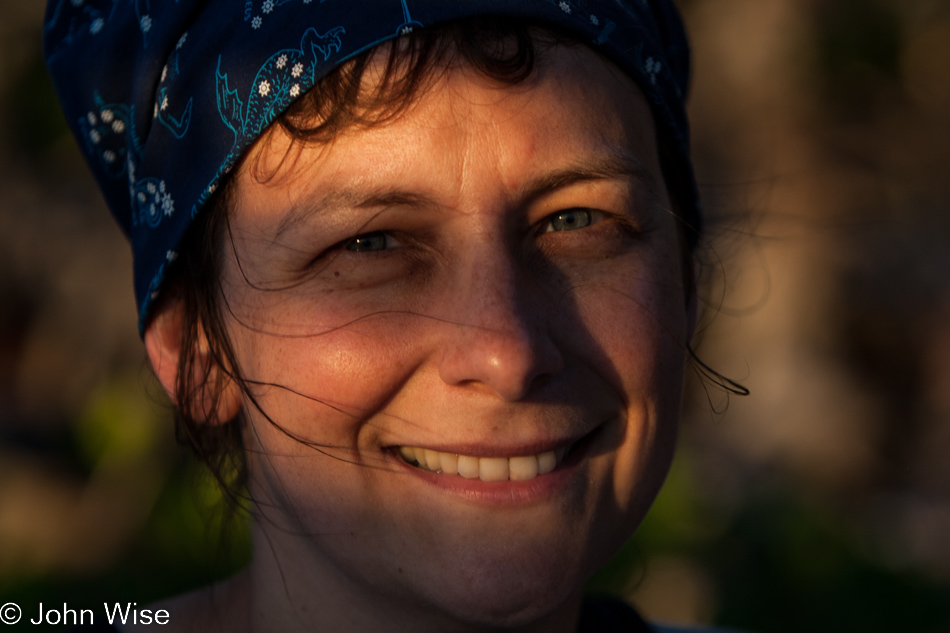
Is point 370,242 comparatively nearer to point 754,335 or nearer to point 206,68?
point 206,68

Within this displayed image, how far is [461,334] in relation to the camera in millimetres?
1478

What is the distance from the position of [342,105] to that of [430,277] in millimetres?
332

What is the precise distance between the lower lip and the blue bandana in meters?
0.67

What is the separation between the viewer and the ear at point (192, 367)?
179 centimetres

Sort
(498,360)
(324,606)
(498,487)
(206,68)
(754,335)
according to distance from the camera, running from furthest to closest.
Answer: (754,335), (324,606), (206,68), (498,487), (498,360)

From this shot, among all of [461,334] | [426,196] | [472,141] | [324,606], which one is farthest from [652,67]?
[324,606]

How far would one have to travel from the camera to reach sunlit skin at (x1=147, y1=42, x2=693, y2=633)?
1479mm

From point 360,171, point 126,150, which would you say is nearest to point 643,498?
point 360,171

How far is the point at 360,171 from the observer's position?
147 centimetres

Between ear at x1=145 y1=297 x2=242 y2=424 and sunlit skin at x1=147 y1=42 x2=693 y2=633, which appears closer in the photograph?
sunlit skin at x1=147 y1=42 x2=693 y2=633

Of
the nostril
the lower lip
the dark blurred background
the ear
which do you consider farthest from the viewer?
the dark blurred background

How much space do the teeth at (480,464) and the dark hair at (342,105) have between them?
1.13ft

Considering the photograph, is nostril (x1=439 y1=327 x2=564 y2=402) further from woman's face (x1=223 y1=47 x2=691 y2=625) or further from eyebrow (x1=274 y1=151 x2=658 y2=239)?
eyebrow (x1=274 y1=151 x2=658 y2=239)

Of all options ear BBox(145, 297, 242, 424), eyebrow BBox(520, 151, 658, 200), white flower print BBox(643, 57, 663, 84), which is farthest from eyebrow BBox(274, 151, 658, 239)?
ear BBox(145, 297, 242, 424)
